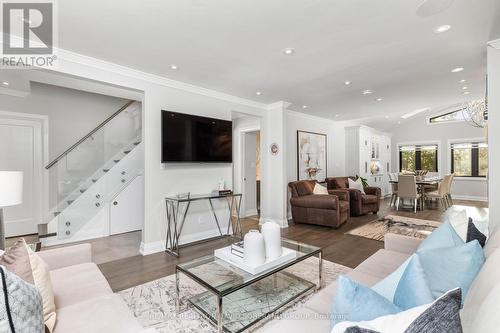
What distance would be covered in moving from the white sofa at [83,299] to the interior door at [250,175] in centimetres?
411

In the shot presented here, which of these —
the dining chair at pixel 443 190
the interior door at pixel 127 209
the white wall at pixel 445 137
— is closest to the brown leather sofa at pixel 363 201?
the dining chair at pixel 443 190

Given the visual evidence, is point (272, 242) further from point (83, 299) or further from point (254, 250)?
point (83, 299)

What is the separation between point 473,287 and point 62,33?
349cm

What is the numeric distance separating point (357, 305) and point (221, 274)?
131 cm

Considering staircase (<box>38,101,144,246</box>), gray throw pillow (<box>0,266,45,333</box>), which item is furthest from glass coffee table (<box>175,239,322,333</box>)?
staircase (<box>38,101,144,246</box>)

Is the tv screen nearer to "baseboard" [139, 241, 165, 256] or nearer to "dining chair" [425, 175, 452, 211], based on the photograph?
"baseboard" [139, 241, 165, 256]

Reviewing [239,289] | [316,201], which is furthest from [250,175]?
[239,289]

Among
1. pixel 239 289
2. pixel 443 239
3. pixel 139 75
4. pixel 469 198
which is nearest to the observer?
pixel 443 239

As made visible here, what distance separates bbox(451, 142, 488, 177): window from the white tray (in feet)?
28.6

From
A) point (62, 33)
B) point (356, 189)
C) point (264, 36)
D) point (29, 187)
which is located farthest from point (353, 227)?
point (29, 187)

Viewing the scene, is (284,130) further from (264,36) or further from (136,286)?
(136,286)

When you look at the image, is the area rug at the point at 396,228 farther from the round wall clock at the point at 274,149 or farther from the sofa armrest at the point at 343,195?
the round wall clock at the point at 274,149

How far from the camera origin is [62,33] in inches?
91.7

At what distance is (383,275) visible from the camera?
1686mm
